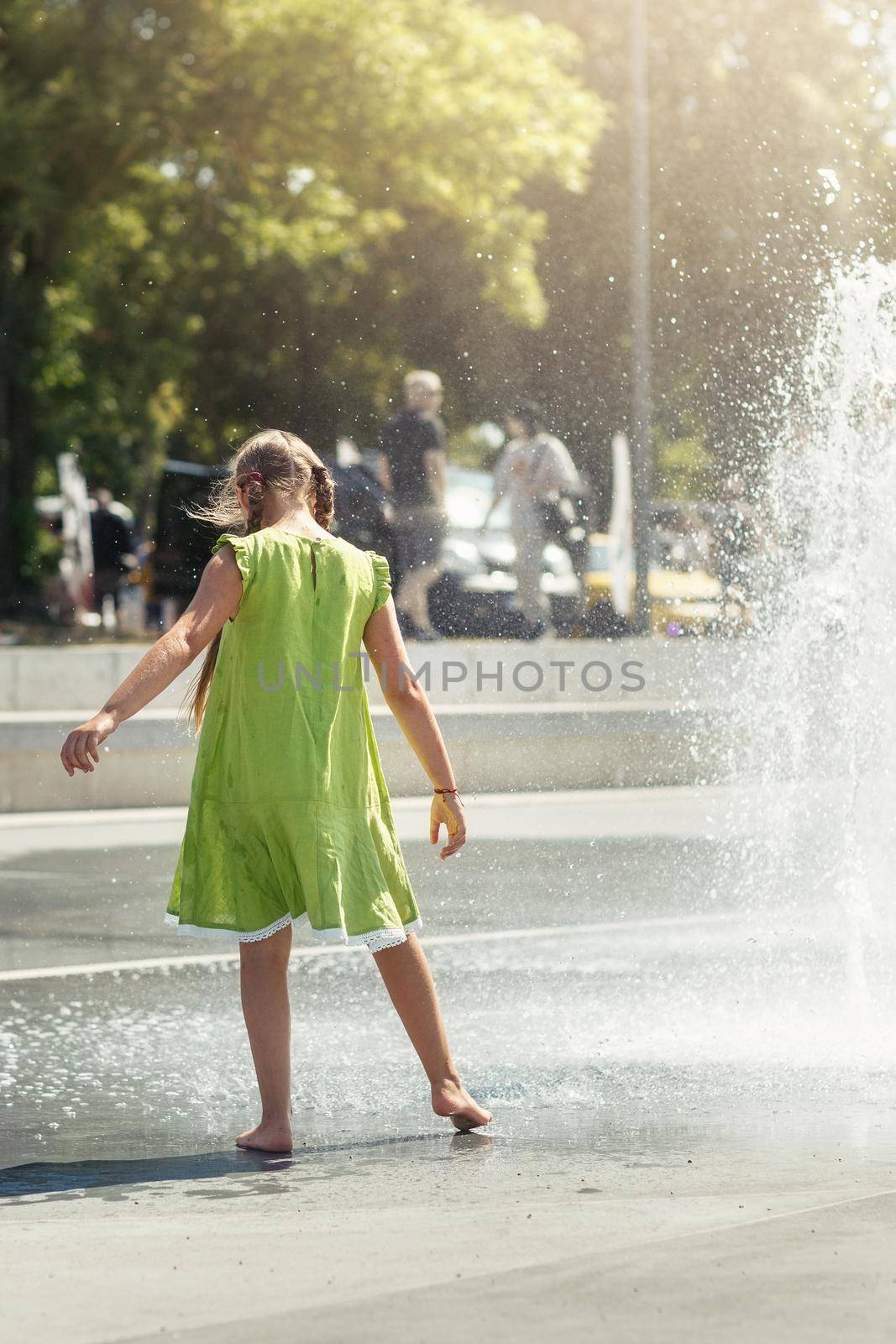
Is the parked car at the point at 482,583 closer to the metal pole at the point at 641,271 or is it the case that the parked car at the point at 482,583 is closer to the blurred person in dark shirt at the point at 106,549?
the metal pole at the point at 641,271

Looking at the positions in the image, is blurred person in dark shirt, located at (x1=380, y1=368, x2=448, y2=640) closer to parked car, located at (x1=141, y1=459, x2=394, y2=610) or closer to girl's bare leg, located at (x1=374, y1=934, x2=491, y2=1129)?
parked car, located at (x1=141, y1=459, x2=394, y2=610)

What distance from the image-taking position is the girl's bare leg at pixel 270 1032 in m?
5.00

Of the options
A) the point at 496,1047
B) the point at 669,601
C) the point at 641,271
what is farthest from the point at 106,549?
the point at 496,1047

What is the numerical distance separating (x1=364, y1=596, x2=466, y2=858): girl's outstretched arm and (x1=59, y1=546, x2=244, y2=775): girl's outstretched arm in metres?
0.39

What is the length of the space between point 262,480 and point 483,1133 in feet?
5.22

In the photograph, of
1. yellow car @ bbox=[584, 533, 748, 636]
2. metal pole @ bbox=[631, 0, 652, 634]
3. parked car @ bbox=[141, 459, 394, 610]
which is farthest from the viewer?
metal pole @ bbox=[631, 0, 652, 634]

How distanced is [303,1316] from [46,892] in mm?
6376

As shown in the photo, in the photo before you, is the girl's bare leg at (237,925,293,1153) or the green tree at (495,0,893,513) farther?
the green tree at (495,0,893,513)

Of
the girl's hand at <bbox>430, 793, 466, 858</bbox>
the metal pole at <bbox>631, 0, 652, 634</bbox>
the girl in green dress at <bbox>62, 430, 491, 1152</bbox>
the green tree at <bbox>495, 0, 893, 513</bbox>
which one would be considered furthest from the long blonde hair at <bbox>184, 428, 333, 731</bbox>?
the metal pole at <bbox>631, 0, 652, 634</bbox>

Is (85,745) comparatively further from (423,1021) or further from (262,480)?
(423,1021)

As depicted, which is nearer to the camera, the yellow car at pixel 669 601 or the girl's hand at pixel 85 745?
the girl's hand at pixel 85 745

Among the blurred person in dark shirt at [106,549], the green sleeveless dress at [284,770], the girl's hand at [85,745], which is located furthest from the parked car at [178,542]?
the girl's hand at [85,745]

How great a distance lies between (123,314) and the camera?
29.8 metres

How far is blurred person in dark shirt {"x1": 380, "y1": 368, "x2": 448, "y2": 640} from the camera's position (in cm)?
1675
